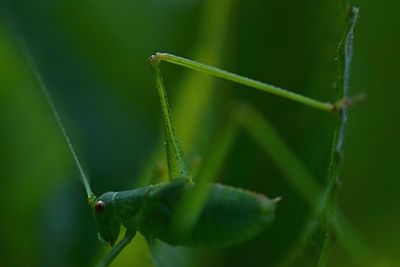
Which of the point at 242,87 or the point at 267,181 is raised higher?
the point at 242,87

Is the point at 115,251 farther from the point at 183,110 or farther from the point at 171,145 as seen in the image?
the point at 183,110

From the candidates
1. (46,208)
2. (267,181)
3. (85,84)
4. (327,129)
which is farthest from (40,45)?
(327,129)

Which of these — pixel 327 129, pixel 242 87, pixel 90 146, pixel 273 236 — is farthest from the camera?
pixel 90 146

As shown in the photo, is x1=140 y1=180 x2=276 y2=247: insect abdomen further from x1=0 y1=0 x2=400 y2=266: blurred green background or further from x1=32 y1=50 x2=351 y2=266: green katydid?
x1=0 y1=0 x2=400 y2=266: blurred green background

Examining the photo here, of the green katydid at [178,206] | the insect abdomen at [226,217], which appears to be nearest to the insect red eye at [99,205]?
the green katydid at [178,206]

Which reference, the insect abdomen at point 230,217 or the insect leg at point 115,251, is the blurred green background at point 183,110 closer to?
the insect leg at point 115,251

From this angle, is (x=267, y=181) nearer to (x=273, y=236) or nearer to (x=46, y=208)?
(x=273, y=236)

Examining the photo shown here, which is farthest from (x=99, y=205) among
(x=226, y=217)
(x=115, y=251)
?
(x=226, y=217)

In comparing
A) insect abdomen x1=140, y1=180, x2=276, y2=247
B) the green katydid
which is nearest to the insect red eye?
the green katydid
